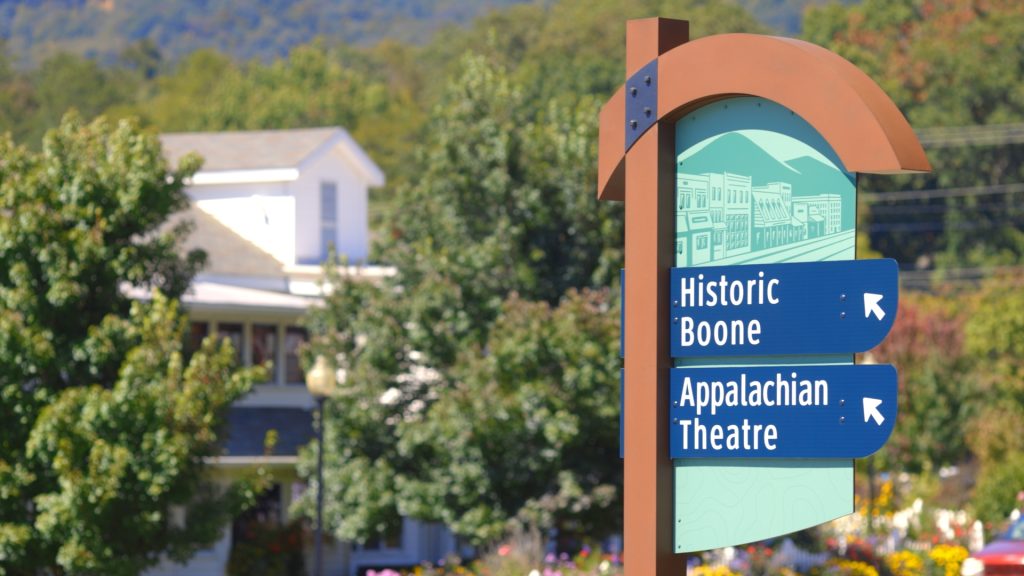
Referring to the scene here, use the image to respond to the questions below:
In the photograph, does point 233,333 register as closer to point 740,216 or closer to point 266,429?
point 266,429

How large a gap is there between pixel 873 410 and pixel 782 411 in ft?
1.28

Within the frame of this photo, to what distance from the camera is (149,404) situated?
17.9m

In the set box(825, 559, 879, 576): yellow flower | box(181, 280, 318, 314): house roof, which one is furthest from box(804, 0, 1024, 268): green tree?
box(825, 559, 879, 576): yellow flower

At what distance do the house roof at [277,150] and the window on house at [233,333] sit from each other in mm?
3735

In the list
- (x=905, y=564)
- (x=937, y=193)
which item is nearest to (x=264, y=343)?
(x=905, y=564)

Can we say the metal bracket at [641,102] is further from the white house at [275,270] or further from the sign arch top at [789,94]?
the white house at [275,270]

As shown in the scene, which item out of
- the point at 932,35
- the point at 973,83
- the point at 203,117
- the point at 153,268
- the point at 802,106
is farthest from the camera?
the point at 203,117

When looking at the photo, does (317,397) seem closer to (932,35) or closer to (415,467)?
(415,467)

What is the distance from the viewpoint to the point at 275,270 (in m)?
30.9

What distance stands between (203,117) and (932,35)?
3879cm

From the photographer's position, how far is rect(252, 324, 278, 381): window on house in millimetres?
29141

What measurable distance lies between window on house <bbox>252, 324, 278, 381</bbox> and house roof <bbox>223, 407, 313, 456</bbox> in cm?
76

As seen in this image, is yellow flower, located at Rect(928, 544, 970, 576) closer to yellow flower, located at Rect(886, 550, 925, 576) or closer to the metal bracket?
yellow flower, located at Rect(886, 550, 925, 576)

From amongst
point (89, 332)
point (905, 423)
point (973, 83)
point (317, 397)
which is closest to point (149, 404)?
point (89, 332)
